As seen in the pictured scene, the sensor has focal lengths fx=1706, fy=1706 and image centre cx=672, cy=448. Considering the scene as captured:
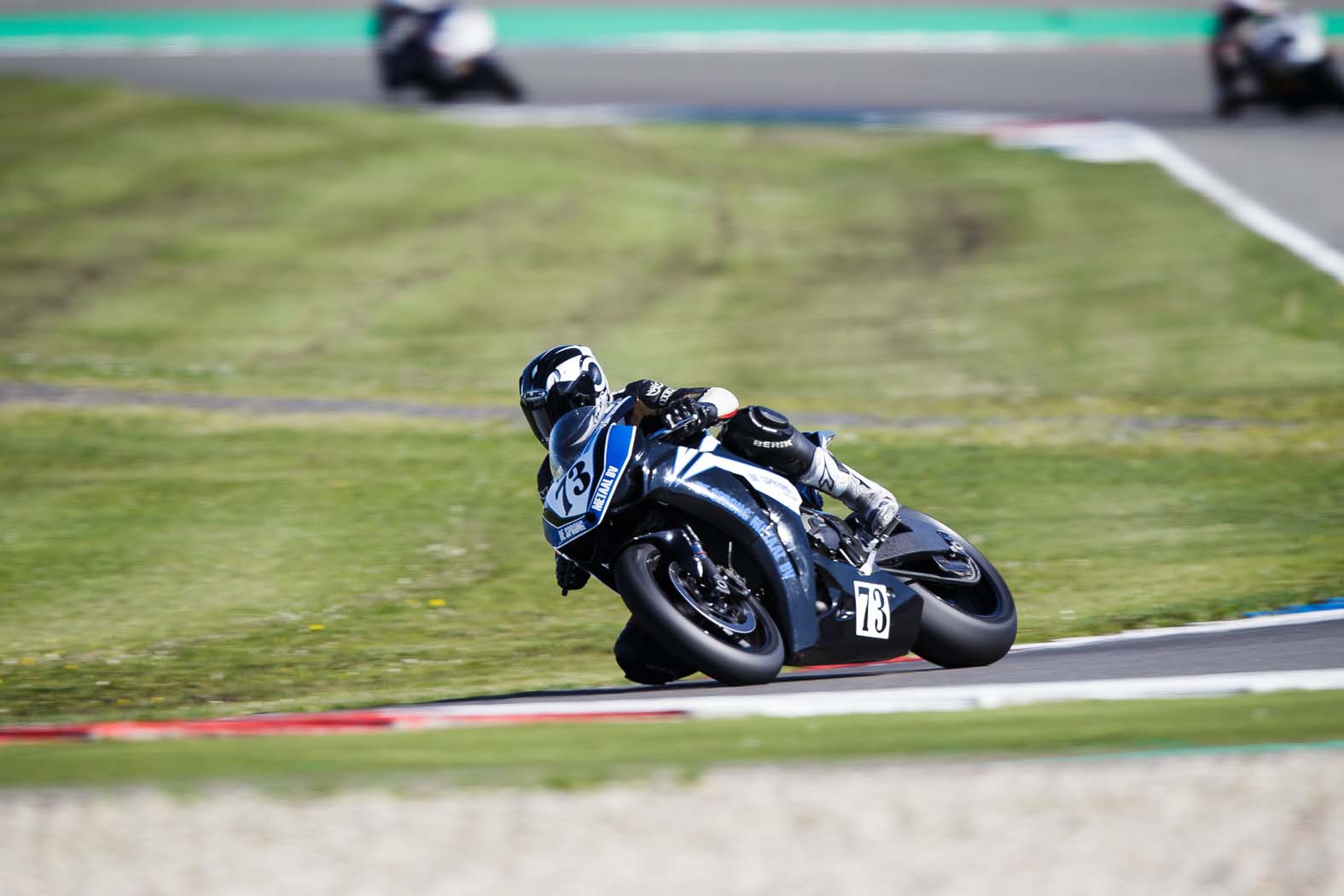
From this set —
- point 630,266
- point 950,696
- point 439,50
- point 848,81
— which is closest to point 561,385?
point 950,696

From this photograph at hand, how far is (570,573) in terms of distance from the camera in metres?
7.77

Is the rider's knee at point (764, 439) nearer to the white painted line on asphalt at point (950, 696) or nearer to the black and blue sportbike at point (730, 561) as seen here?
the black and blue sportbike at point (730, 561)

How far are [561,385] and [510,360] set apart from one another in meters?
11.0

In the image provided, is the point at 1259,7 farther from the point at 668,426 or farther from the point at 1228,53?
the point at 668,426

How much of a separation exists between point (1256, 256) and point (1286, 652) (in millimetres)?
13727

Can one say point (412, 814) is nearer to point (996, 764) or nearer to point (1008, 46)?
point (996, 764)

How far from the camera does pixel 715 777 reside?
548 centimetres

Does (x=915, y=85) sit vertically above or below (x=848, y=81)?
below

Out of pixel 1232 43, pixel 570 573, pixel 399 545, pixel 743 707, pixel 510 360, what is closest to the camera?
pixel 743 707

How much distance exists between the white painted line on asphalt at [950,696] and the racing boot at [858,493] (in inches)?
41.6

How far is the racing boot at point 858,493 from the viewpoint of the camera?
7.76 metres

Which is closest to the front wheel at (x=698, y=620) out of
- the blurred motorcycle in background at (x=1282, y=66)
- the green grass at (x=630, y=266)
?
the green grass at (x=630, y=266)

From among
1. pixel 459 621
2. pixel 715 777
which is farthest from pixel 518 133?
pixel 715 777

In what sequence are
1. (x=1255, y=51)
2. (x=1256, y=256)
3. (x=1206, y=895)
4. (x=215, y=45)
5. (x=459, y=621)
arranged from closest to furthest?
(x=1206, y=895) < (x=459, y=621) < (x=1256, y=256) < (x=1255, y=51) < (x=215, y=45)
